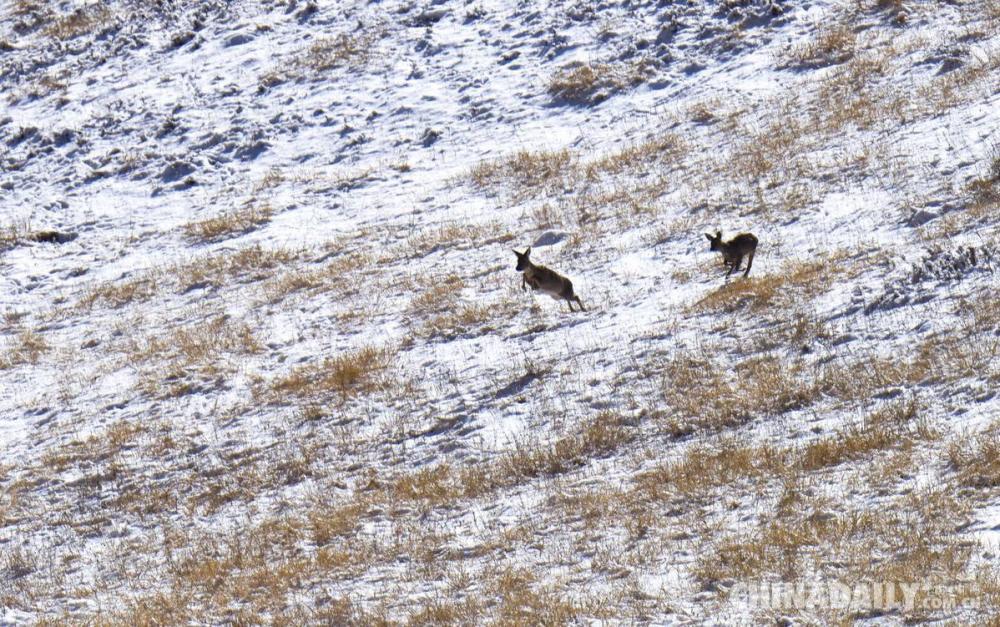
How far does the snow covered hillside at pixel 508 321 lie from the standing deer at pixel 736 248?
0.46 m

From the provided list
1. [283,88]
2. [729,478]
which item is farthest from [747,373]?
[283,88]

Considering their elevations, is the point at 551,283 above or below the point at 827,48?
above

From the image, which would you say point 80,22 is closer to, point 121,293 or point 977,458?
point 121,293

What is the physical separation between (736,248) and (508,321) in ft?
11.1

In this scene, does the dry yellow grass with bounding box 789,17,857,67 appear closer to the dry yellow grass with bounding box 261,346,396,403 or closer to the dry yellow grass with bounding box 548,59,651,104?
the dry yellow grass with bounding box 548,59,651,104

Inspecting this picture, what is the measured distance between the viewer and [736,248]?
14.9 meters

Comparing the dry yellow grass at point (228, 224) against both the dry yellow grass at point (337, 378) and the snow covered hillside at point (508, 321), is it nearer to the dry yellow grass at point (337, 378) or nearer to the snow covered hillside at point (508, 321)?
the snow covered hillside at point (508, 321)

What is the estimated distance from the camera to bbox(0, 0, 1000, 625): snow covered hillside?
890 cm

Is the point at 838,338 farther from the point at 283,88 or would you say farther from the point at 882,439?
the point at 283,88

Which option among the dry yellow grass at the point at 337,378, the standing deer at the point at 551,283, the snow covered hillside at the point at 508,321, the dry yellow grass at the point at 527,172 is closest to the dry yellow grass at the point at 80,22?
the snow covered hillside at the point at 508,321

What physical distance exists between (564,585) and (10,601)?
5.54 metres

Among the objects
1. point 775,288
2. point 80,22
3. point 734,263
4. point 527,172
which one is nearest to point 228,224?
point 527,172

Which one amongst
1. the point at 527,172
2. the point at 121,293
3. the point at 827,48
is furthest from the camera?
the point at 827,48

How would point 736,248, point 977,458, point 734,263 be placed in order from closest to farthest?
1. point 977,458
2. point 736,248
3. point 734,263
